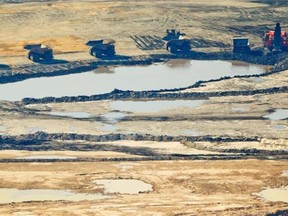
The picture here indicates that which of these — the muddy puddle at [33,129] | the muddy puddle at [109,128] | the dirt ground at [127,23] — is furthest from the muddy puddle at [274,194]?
the dirt ground at [127,23]

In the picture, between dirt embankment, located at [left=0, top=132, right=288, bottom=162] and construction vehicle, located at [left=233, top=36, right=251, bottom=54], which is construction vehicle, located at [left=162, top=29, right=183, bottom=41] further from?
dirt embankment, located at [left=0, top=132, right=288, bottom=162]

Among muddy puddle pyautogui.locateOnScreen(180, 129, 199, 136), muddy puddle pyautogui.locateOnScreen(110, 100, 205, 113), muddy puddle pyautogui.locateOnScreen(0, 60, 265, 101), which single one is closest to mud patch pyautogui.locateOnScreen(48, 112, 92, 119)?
muddy puddle pyautogui.locateOnScreen(110, 100, 205, 113)

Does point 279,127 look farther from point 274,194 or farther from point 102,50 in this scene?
point 102,50

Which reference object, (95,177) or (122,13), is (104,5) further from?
(95,177)

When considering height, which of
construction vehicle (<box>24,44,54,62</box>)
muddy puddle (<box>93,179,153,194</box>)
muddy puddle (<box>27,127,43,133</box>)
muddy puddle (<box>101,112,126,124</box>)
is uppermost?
construction vehicle (<box>24,44,54,62</box>)

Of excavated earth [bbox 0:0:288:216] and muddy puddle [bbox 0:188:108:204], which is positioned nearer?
excavated earth [bbox 0:0:288:216]

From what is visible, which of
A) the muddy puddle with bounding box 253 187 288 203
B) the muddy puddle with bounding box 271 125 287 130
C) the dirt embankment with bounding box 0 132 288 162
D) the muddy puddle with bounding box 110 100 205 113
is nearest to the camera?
the muddy puddle with bounding box 253 187 288 203

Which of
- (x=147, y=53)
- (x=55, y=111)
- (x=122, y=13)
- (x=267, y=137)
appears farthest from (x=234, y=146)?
(x=122, y=13)
